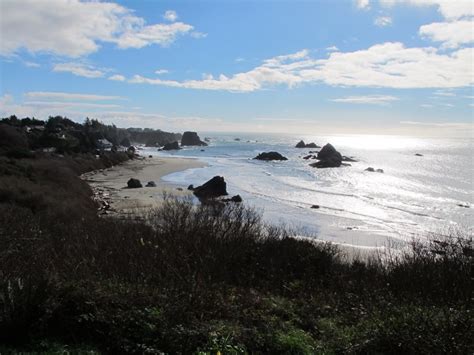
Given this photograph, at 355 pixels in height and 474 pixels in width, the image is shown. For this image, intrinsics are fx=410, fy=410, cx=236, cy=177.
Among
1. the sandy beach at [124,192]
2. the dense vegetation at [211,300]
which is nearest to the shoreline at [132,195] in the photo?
the sandy beach at [124,192]

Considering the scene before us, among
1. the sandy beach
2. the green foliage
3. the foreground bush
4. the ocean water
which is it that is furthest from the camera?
the sandy beach

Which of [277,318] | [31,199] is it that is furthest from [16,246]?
[31,199]

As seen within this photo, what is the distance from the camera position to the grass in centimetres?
546

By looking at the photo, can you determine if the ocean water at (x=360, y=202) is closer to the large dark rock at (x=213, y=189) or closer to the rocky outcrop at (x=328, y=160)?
the large dark rock at (x=213, y=189)

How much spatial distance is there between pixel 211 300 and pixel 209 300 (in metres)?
0.04

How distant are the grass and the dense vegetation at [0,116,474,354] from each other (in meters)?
0.02

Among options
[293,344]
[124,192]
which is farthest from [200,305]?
[124,192]

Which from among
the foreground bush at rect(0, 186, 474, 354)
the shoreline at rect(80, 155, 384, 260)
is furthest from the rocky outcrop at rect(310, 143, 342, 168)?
the foreground bush at rect(0, 186, 474, 354)

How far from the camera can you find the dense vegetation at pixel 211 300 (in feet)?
17.9

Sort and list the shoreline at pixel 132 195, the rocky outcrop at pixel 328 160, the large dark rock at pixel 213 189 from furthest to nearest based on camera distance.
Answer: the rocky outcrop at pixel 328 160 < the large dark rock at pixel 213 189 < the shoreline at pixel 132 195

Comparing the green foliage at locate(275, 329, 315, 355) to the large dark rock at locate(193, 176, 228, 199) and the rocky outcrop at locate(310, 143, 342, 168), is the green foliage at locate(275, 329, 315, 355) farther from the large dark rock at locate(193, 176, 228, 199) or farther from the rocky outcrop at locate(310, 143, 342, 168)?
the rocky outcrop at locate(310, 143, 342, 168)

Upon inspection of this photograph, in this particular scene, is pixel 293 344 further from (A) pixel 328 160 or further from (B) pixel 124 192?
(A) pixel 328 160

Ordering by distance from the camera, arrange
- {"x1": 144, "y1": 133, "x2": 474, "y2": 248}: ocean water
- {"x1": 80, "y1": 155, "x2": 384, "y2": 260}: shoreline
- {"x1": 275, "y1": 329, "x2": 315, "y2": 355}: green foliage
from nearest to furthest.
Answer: {"x1": 275, "y1": 329, "x2": 315, "y2": 355}: green foliage → {"x1": 80, "y1": 155, "x2": 384, "y2": 260}: shoreline → {"x1": 144, "y1": 133, "x2": 474, "y2": 248}: ocean water

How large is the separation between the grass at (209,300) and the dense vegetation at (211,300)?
0.02 m
